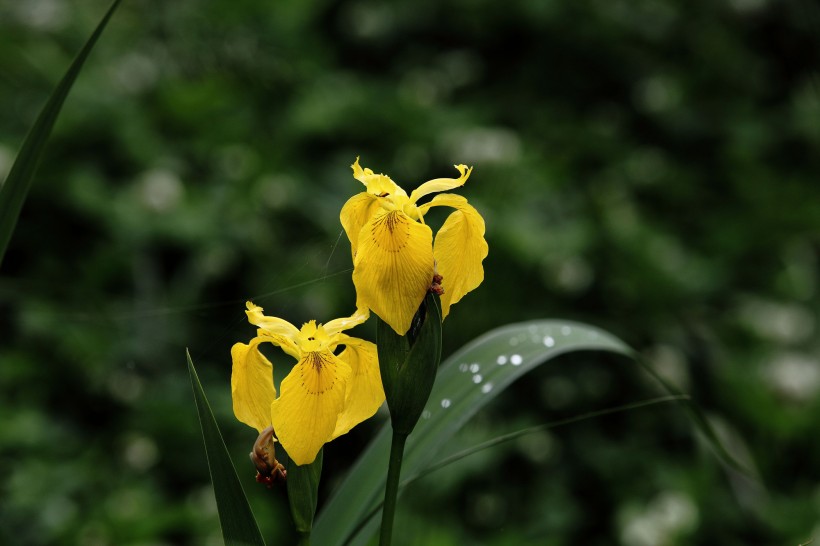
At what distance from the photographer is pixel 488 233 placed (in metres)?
1.47

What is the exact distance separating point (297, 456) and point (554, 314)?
3.76 feet

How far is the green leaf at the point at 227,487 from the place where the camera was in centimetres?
37

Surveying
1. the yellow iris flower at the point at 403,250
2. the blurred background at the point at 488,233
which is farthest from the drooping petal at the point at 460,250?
the blurred background at the point at 488,233

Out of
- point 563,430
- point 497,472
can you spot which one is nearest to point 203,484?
point 497,472

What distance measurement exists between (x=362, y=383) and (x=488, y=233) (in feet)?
3.55

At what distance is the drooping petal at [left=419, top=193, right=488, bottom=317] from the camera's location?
1.26 feet

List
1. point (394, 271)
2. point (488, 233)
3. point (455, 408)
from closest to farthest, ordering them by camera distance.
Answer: point (394, 271), point (455, 408), point (488, 233)

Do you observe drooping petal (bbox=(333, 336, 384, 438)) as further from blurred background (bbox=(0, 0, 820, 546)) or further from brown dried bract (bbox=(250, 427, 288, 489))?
blurred background (bbox=(0, 0, 820, 546))

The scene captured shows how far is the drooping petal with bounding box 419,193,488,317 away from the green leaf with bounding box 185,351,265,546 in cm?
11

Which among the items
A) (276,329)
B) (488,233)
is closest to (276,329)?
(276,329)

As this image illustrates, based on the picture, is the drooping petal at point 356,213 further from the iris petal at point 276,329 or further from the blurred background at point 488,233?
the blurred background at point 488,233

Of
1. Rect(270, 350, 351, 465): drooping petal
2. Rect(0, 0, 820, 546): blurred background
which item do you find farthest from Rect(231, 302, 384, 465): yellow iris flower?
Rect(0, 0, 820, 546): blurred background

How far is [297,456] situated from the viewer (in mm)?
374

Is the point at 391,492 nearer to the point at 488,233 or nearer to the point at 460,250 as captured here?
the point at 460,250
